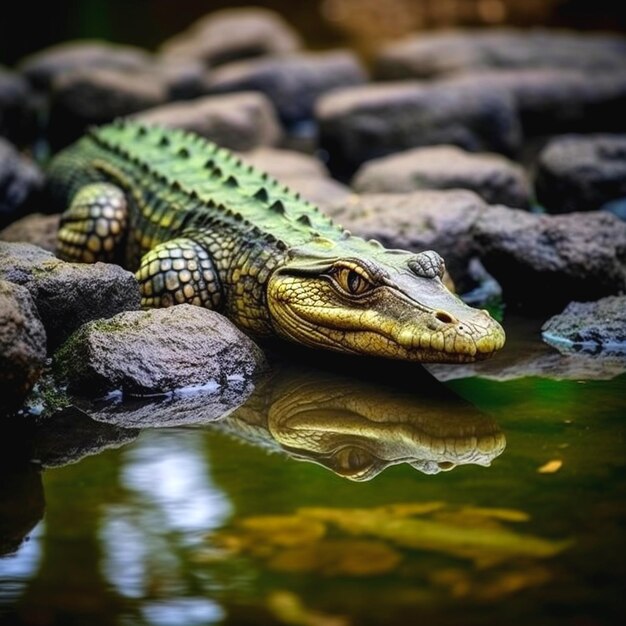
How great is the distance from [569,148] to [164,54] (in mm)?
7760

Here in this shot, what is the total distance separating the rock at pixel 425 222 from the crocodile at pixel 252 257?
0.56m

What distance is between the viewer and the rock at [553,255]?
6.14 meters

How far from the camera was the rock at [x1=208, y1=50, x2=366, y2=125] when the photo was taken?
1259cm

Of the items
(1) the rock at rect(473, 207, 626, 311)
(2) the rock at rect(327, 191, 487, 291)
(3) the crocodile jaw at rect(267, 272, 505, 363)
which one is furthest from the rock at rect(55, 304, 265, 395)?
(1) the rock at rect(473, 207, 626, 311)

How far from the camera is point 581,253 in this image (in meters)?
6.12

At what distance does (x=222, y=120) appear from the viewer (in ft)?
33.0

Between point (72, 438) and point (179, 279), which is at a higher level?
point (179, 279)

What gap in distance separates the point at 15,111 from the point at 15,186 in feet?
13.4

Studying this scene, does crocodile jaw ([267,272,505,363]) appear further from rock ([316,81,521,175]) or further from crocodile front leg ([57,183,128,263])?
rock ([316,81,521,175])

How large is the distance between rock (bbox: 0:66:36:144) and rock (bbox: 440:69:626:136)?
4.48m

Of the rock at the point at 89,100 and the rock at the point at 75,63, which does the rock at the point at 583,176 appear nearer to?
the rock at the point at 89,100

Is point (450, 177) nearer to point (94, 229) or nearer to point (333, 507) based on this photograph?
point (94, 229)

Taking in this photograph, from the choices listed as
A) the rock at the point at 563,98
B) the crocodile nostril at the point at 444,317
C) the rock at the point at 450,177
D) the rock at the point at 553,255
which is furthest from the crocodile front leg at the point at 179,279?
the rock at the point at 563,98

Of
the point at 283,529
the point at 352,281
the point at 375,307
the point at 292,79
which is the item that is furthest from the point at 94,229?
the point at 292,79
